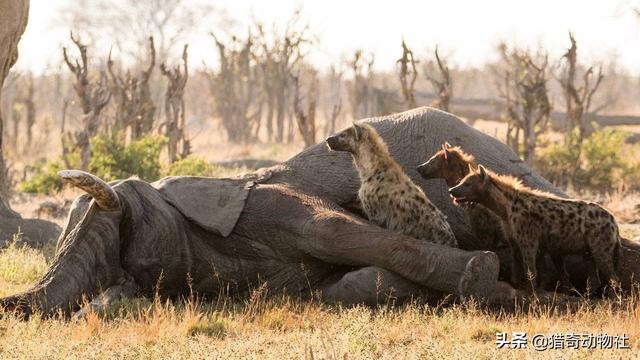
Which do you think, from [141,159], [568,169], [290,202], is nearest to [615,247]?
[290,202]

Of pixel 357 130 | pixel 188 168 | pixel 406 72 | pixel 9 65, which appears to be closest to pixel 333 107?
pixel 406 72

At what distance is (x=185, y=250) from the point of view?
726 centimetres

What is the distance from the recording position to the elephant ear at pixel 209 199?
7355 millimetres

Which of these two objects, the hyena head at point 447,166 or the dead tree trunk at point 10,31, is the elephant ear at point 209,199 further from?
the dead tree trunk at point 10,31

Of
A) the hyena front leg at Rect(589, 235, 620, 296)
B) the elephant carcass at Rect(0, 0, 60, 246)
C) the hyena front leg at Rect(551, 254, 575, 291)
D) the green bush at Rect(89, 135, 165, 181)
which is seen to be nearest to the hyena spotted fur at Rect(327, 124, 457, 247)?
the hyena front leg at Rect(551, 254, 575, 291)

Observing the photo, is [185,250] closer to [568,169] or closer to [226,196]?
[226,196]

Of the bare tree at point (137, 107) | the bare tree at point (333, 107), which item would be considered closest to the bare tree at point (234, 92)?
the bare tree at point (333, 107)

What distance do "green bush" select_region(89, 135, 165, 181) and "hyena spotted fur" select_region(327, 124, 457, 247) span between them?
10.3 meters

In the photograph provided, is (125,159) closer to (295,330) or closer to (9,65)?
(9,65)

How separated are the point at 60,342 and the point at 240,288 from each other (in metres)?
2.01

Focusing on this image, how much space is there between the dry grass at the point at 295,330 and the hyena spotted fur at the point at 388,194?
2.19ft

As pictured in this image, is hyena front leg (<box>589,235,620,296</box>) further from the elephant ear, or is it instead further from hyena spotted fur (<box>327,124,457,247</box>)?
the elephant ear

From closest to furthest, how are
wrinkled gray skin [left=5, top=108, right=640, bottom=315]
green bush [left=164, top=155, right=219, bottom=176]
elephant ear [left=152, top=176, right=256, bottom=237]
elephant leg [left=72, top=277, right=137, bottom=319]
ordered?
elephant leg [left=72, top=277, right=137, bottom=319] → wrinkled gray skin [left=5, top=108, right=640, bottom=315] → elephant ear [left=152, top=176, right=256, bottom=237] → green bush [left=164, top=155, right=219, bottom=176]

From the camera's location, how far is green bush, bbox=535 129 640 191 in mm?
19625
